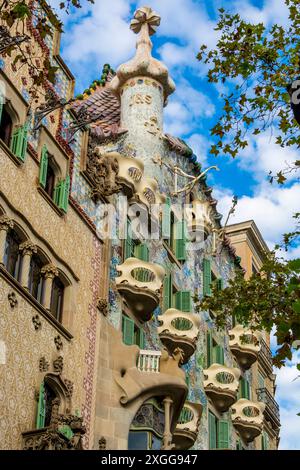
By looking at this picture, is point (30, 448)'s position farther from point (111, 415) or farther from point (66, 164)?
point (66, 164)

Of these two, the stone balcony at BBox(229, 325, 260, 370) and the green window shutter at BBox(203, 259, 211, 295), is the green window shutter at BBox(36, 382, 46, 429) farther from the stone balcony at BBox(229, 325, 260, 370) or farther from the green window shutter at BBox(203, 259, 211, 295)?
the stone balcony at BBox(229, 325, 260, 370)

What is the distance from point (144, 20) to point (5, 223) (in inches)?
554

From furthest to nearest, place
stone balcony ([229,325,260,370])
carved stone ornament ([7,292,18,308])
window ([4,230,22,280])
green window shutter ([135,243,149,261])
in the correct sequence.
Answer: stone balcony ([229,325,260,370]), green window shutter ([135,243,149,261]), window ([4,230,22,280]), carved stone ornament ([7,292,18,308])

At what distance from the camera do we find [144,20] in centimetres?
2919

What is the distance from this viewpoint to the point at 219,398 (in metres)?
26.7

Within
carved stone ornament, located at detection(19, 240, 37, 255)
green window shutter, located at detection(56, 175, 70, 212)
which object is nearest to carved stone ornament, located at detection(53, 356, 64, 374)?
carved stone ornament, located at detection(19, 240, 37, 255)

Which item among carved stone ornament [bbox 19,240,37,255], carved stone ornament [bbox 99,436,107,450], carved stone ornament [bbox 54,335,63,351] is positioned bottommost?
carved stone ornament [bbox 99,436,107,450]

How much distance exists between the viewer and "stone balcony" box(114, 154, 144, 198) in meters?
23.4

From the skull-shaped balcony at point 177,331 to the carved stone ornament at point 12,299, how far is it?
24.0 ft

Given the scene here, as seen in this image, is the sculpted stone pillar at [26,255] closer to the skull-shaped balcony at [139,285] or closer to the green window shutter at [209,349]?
the skull-shaped balcony at [139,285]

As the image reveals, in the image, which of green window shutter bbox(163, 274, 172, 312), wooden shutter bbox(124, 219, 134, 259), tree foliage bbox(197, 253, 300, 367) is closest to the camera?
tree foliage bbox(197, 253, 300, 367)

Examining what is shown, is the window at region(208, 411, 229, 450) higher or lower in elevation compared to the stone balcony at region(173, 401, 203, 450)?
higher

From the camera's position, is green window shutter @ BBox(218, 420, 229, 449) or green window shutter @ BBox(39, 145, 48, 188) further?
green window shutter @ BBox(218, 420, 229, 449)

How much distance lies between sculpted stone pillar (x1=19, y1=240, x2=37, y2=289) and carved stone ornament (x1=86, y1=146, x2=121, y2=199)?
4.30m
